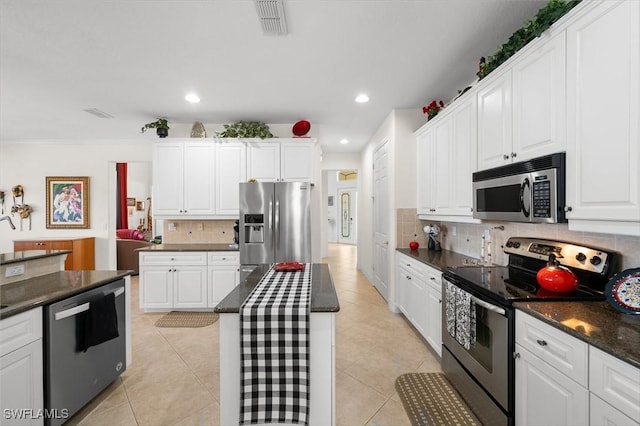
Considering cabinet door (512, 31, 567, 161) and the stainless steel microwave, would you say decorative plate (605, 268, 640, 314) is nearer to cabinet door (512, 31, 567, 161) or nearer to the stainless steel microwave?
the stainless steel microwave

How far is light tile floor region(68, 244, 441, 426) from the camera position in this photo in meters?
1.95

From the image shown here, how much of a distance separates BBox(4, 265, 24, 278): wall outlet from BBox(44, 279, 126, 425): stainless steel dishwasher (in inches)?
20.4

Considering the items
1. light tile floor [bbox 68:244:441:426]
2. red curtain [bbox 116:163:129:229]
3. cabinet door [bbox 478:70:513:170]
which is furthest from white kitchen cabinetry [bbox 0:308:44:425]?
red curtain [bbox 116:163:129:229]

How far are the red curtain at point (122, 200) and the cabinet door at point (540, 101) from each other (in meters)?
8.47

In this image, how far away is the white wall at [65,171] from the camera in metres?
5.43

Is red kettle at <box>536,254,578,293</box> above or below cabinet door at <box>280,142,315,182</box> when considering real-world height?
below

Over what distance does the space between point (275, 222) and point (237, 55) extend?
197 centimetres

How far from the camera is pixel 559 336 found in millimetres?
1260

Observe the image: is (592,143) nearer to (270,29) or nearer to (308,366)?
(308,366)

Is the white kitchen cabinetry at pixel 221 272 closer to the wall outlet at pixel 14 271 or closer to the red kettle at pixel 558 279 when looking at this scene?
Result: the wall outlet at pixel 14 271

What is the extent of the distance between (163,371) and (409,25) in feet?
11.5

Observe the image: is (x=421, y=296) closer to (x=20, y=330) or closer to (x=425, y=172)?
(x=425, y=172)


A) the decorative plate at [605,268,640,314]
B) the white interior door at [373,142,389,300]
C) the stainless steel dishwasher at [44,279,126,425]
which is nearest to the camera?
the decorative plate at [605,268,640,314]

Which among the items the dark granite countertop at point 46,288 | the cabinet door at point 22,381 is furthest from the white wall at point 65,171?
the cabinet door at point 22,381
